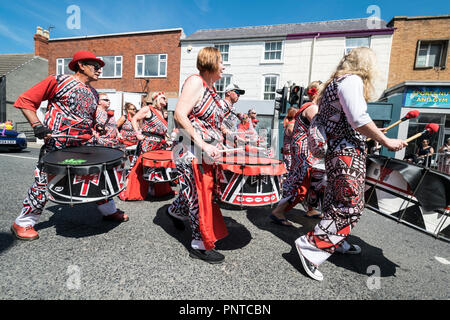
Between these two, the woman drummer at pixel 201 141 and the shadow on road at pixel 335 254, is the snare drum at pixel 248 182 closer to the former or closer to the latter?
the woman drummer at pixel 201 141

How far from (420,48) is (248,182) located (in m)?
17.5

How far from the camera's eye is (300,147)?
3.21 m

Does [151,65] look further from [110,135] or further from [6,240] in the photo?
[6,240]

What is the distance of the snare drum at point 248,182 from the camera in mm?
2076

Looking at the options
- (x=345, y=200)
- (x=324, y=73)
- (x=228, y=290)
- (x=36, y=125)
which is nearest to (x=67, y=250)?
(x=36, y=125)

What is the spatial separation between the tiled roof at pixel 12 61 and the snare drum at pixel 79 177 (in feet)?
Result: 87.2

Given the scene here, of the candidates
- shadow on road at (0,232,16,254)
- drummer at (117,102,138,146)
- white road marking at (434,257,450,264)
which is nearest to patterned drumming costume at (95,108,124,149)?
drummer at (117,102,138,146)

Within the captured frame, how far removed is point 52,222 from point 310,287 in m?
3.13

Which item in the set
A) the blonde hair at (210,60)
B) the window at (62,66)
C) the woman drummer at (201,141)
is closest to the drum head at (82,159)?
the woman drummer at (201,141)

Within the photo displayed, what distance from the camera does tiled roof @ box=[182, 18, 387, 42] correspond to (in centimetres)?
1534

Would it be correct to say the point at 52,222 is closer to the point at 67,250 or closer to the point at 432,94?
the point at 67,250

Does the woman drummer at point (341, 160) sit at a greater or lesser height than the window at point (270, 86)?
lesser

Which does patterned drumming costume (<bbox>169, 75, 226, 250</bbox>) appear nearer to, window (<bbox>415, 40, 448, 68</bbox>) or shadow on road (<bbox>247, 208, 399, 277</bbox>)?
shadow on road (<bbox>247, 208, 399, 277</bbox>)

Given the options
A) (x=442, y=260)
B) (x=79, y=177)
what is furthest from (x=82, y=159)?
(x=442, y=260)
